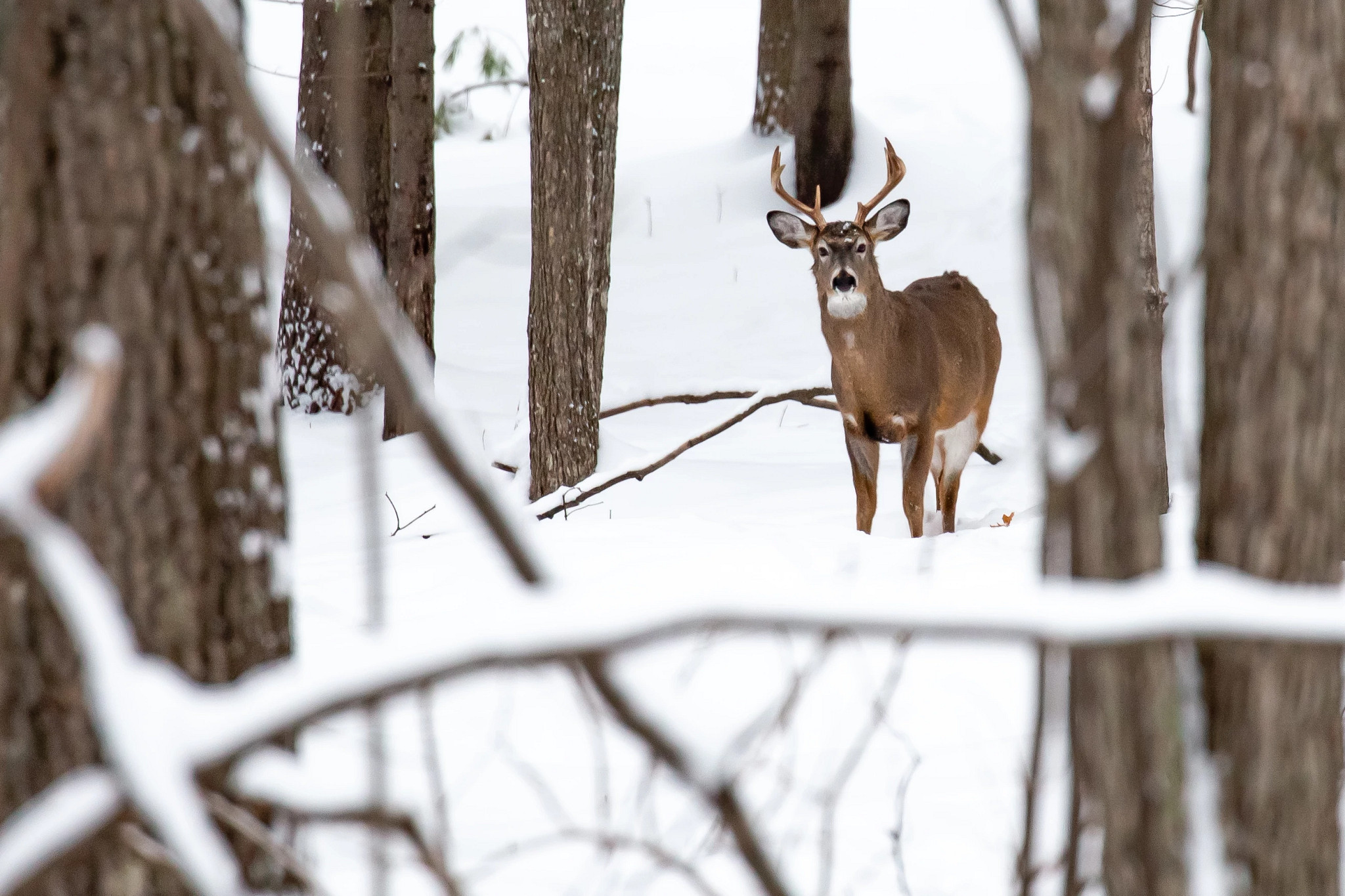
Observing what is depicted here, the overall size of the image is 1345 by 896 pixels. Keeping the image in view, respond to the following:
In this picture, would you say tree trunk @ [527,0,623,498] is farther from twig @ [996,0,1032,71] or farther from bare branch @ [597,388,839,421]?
twig @ [996,0,1032,71]

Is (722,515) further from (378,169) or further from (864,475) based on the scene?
(378,169)

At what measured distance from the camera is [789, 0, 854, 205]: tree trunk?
12.7m

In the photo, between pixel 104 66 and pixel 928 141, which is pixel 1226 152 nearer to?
pixel 104 66

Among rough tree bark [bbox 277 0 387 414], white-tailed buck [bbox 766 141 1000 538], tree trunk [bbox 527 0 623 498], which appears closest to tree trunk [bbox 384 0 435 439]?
rough tree bark [bbox 277 0 387 414]

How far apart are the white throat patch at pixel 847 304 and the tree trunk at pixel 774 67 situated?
7.60 m

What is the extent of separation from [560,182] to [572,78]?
0.45m

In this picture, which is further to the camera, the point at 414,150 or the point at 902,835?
the point at 414,150

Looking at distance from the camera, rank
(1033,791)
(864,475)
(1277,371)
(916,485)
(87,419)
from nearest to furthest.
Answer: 1. (87,419)
2. (1033,791)
3. (1277,371)
4. (864,475)
5. (916,485)

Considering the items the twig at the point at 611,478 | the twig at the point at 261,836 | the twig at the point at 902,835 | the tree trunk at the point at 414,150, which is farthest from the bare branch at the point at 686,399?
the twig at the point at 261,836

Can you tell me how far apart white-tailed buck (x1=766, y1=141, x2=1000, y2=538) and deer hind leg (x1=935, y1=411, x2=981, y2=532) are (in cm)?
20

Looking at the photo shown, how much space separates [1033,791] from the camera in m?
1.37

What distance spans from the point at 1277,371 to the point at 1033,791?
536mm

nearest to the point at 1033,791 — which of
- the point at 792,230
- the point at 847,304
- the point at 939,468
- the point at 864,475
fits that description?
the point at 864,475

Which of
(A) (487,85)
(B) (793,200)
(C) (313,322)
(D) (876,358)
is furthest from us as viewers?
(A) (487,85)
